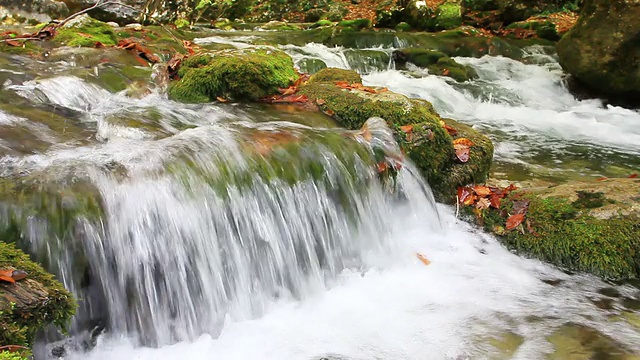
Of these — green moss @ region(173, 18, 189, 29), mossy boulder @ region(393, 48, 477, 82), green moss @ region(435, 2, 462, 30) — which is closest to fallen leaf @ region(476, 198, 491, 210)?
mossy boulder @ region(393, 48, 477, 82)

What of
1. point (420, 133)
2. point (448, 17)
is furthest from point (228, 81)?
point (448, 17)

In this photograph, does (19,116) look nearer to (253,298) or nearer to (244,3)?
(253,298)

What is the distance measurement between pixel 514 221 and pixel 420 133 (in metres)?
1.20

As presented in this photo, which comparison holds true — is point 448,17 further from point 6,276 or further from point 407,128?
point 6,276

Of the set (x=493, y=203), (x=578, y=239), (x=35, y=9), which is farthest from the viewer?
(x=35, y=9)

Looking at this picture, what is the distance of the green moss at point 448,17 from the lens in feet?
48.4

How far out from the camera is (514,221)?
462 centimetres

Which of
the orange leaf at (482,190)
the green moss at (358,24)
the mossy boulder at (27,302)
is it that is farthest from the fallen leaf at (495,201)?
the green moss at (358,24)

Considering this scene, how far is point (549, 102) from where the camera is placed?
10.6 m

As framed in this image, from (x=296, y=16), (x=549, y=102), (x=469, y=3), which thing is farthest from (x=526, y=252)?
(x=296, y=16)

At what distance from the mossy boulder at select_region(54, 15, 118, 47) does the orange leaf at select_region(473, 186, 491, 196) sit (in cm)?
550

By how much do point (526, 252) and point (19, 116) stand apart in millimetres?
4620

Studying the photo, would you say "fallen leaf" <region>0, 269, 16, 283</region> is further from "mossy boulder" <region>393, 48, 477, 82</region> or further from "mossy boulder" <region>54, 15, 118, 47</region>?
"mossy boulder" <region>393, 48, 477, 82</region>

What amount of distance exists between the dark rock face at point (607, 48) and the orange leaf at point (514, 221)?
646 centimetres
